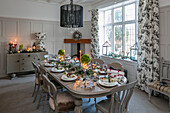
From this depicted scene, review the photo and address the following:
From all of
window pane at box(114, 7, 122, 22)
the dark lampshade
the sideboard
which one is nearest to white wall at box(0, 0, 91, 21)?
window pane at box(114, 7, 122, 22)

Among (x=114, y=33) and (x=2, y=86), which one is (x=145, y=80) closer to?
(x=114, y=33)

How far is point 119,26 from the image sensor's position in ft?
16.5

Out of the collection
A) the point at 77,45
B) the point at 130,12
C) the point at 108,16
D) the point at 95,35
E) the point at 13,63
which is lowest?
the point at 13,63

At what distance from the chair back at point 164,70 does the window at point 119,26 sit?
1445mm

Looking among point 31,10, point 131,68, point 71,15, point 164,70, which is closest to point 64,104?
point 71,15

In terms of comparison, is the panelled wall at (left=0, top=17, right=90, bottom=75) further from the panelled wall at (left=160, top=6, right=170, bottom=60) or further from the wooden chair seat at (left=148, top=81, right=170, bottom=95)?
the wooden chair seat at (left=148, top=81, right=170, bottom=95)

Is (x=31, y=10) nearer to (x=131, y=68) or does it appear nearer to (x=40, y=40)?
(x=40, y=40)

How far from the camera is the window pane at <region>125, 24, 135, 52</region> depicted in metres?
4.50

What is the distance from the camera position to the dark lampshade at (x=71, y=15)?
2959 millimetres

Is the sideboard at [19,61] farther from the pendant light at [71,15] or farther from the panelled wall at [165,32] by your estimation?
the panelled wall at [165,32]

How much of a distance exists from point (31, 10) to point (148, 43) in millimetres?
5087

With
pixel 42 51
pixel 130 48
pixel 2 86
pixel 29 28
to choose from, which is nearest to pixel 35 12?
pixel 29 28

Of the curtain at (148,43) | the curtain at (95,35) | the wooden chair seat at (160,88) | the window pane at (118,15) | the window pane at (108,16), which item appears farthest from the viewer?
the curtain at (95,35)

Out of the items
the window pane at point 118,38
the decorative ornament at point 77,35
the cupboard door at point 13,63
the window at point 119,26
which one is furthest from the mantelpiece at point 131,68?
the cupboard door at point 13,63
